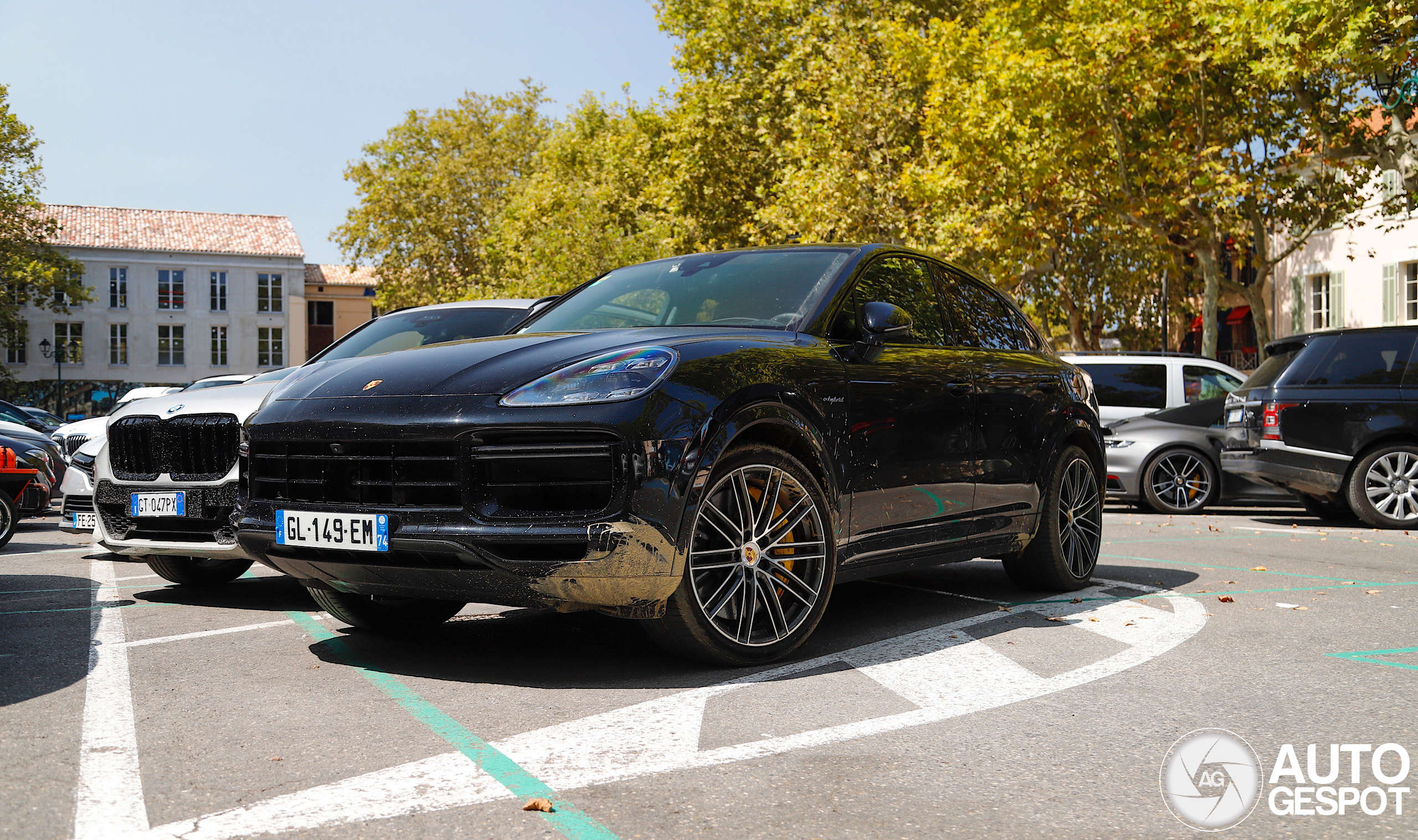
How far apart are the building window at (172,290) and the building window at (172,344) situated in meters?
1.15

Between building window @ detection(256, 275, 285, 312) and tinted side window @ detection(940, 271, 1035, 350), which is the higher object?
building window @ detection(256, 275, 285, 312)

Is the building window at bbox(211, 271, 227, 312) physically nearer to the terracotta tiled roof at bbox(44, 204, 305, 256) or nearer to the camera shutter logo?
the terracotta tiled roof at bbox(44, 204, 305, 256)

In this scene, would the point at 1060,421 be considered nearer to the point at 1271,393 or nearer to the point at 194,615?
the point at 194,615

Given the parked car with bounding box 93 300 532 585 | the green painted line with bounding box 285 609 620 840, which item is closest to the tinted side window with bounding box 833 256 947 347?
the parked car with bounding box 93 300 532 585

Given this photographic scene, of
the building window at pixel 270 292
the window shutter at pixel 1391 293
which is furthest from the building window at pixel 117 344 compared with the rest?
the window shutter at pixel 1391 293

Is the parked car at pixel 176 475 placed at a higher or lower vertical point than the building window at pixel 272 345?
lower

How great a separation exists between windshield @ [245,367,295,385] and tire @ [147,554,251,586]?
1.02 metres

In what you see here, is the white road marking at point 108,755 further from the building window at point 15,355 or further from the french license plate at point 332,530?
the building window at point 15,355

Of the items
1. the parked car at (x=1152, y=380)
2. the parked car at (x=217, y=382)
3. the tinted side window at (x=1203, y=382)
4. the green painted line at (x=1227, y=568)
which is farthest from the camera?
the parked car at (x=1152, y=380)

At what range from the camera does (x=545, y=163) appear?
156 ft

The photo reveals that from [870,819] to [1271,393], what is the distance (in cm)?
1009

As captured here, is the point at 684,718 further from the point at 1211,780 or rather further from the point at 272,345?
the point at 272,345

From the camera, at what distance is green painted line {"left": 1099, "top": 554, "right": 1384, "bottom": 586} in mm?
7348

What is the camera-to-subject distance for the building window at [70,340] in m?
64.7
